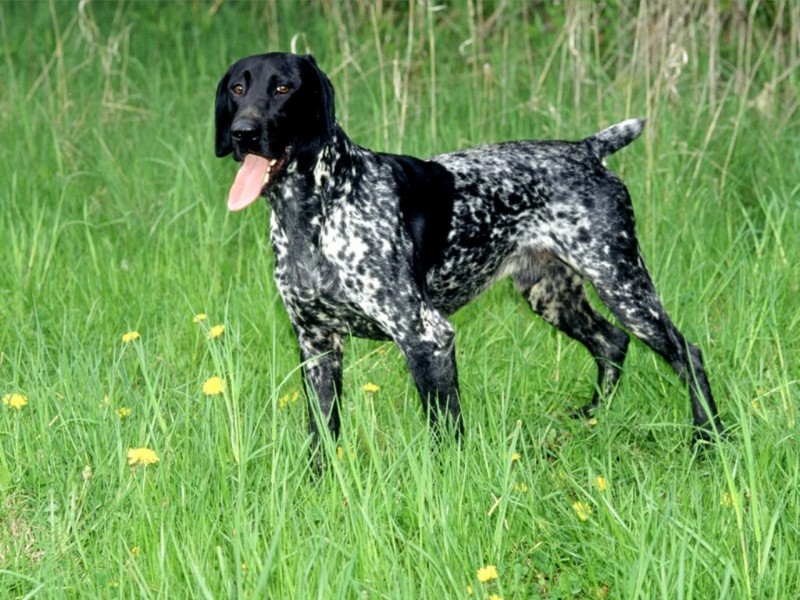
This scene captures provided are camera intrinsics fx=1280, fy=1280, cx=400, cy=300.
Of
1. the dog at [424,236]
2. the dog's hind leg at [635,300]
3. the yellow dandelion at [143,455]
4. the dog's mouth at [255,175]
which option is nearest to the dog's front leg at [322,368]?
the dog at [424,236]

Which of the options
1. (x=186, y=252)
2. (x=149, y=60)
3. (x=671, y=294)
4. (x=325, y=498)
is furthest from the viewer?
(x=149, y=60)

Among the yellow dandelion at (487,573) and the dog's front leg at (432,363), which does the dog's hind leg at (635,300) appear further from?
the yellow dandelion at (487,573)

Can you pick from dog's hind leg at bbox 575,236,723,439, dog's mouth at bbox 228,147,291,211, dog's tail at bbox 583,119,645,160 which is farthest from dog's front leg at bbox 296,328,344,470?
dog's tail at bbox 583,119,645,160

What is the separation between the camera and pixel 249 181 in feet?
14.1

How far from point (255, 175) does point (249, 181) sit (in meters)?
0.03

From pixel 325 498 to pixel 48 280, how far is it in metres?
2.62

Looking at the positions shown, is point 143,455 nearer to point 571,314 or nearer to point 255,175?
point 255,175

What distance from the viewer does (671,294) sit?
5.56m

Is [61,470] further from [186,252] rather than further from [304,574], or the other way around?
[186,252]

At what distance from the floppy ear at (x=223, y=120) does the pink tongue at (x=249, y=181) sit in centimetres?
23

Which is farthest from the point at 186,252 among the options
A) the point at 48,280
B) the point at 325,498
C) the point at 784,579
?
the point at 784,579

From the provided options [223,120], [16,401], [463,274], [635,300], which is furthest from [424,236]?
[16,401]

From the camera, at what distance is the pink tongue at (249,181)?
4.23m

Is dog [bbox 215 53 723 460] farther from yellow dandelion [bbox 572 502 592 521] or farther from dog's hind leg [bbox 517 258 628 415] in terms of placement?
yellow dandelion [bbox 572 502 592 521]
